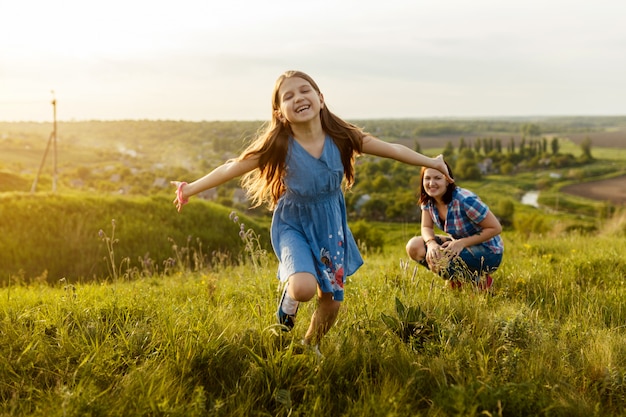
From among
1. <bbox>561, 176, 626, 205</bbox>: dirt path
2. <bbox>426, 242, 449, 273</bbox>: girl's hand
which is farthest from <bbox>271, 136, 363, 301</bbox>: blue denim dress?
<bbox>561, 176, 626, 205</bbox>: dirt path

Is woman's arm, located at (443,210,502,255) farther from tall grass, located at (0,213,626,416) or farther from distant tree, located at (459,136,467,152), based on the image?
distant tree, located at (459,136,467,152)

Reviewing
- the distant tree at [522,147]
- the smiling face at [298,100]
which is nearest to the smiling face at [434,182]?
the smiling face at [298,100]

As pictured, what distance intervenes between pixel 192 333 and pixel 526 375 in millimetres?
1996

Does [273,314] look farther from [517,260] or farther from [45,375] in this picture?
[517,260]

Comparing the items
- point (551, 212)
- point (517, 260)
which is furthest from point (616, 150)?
point (517, 260)

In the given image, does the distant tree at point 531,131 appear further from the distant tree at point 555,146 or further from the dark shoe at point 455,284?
the dark shoe at point 455,284

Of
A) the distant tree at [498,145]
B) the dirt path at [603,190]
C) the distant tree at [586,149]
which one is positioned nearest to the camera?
the dirt path at [603,190]

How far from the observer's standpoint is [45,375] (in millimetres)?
3096

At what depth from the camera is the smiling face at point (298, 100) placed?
3555mm

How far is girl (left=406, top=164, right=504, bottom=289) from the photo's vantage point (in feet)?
15.9

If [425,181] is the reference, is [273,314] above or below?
below

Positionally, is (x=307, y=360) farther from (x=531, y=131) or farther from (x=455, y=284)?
(x=531, y=131)

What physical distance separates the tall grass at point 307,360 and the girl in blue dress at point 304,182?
1.13 ft

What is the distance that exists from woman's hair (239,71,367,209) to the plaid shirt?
1.44 meters
